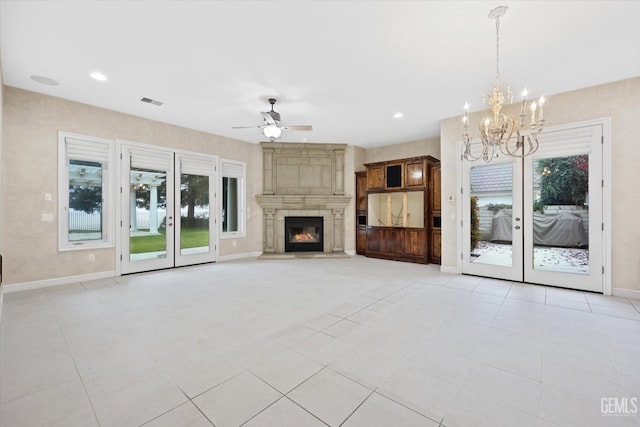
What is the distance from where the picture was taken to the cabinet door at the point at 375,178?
729 cm

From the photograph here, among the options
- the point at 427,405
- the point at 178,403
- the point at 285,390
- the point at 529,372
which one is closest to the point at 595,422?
the point at 529,372

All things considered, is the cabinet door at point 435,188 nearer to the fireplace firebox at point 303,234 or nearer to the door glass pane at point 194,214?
the fireplace firebox at point 303,234

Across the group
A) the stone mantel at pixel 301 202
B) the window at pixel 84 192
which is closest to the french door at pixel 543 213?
the stone mantel at pixel 301 202

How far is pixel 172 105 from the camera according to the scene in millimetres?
4875

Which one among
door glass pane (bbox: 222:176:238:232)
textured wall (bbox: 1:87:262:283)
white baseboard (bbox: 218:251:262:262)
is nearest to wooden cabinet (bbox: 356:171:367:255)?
white baseboard (bbox: 218:251:262:262)

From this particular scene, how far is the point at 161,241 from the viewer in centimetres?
583

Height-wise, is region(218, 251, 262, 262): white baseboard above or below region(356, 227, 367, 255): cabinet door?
below

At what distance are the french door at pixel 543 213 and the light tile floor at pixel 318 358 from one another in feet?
1.68

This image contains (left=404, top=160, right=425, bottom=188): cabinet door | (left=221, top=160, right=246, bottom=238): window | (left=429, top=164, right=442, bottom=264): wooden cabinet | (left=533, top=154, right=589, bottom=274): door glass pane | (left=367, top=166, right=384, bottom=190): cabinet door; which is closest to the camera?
(left=533, top=154, right=589, bottom=274): door glass pane

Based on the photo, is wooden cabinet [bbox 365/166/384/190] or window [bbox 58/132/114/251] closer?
window [bbox 58/132/114/251]

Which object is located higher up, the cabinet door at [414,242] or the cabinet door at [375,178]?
the cabinet door at [375,178]

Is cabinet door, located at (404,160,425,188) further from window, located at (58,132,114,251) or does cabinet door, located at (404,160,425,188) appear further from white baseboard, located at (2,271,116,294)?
white baseboard, located at (2,271,116,294)

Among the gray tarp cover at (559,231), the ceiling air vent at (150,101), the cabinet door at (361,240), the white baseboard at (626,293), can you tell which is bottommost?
the white baseboard at (626,293)

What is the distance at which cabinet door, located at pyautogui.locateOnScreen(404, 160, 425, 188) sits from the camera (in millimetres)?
6613
